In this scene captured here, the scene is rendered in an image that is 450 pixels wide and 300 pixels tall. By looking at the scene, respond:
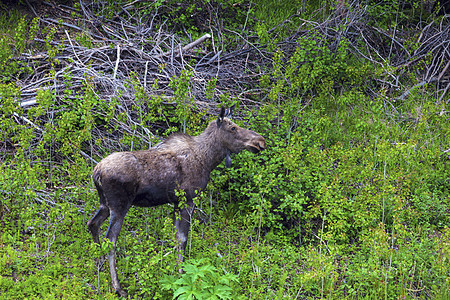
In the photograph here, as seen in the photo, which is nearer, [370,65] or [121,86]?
[121,86]

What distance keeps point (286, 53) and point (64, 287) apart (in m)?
6.89

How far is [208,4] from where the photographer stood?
35.2 feet

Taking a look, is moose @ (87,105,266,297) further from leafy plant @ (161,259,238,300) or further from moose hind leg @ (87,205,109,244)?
leafy plant @ (161,259,238,300)

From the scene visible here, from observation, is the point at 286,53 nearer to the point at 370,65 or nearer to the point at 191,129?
the point at 370,65

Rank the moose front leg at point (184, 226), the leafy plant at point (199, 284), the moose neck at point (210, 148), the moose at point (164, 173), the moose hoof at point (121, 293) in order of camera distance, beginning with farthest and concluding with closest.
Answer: the moose neck at point (210, 148)
the moose front leg at point (184, 226)
the moose at point (164, 173)
the moose hoof at point (121, 293)
the leafy plant at point (199, 284)

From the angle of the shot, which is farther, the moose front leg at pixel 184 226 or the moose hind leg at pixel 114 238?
the moose front leg at pixel 184 226

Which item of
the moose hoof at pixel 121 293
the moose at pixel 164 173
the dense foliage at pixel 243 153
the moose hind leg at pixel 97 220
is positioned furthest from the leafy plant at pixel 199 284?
the moose hind leg at pixel 97 220

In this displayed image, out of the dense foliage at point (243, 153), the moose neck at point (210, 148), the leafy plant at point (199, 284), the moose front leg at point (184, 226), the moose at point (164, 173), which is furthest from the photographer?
the moose neck at point (210, 148)

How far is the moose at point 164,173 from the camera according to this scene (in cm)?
582

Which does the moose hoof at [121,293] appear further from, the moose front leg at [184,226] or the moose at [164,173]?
the moose front leg at [184,226]

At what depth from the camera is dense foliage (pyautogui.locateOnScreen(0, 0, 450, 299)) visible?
19.7ft

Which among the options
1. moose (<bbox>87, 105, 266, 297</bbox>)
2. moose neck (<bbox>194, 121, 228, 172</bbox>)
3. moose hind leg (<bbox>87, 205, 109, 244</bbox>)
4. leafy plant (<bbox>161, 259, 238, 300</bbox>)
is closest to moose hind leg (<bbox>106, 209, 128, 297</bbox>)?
moose (<bbox>87, 105, 266, 297</bbox>)

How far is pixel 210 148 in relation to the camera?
6.80m

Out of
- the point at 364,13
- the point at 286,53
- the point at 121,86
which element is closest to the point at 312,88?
the point at 286,53
